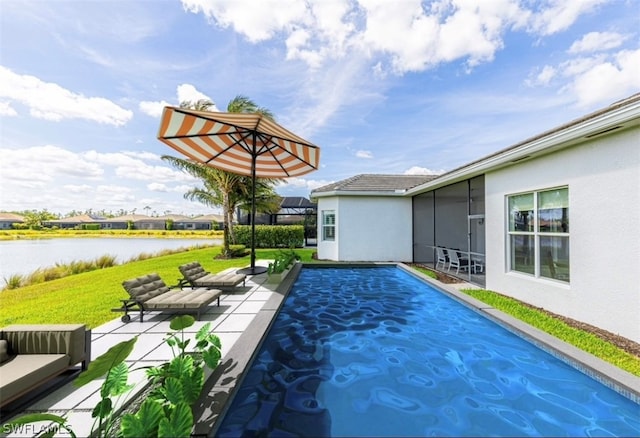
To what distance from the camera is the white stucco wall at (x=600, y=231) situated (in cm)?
496

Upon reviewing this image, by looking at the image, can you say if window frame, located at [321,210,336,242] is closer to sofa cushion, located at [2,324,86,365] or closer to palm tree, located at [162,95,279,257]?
palm tree, located at [162,95,279,257]

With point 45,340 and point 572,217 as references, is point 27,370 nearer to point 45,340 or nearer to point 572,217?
point 45,340

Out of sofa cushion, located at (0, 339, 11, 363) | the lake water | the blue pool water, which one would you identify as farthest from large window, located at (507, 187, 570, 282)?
the lake water

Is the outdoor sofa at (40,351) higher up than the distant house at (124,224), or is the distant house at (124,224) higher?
the distant house at (124,224)

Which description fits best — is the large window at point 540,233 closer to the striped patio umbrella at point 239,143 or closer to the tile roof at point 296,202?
the striped patio umbrella at point 239,143

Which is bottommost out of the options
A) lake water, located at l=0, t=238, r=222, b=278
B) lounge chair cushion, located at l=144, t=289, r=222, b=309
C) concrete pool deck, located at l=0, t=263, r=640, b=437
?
lake water, located at l=0, t=238, r=222, b=278

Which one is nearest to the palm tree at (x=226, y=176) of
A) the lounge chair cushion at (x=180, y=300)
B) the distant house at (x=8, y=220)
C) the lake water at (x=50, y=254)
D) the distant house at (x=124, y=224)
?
the lake water at (x=50, y=254)

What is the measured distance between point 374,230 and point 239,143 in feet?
30.5

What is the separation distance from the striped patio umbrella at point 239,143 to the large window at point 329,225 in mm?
4830

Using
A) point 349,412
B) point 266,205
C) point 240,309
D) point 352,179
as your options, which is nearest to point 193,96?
point 266,205

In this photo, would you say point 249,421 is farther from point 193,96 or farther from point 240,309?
point 193,96

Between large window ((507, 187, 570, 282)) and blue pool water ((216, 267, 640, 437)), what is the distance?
2430 mm

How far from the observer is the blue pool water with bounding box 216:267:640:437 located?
319 cm

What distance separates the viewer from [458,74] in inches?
539
